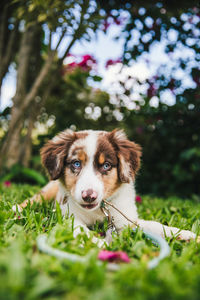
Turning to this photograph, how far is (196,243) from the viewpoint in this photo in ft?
6.29

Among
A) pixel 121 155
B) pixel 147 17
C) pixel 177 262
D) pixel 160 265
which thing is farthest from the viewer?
pixel 147 17

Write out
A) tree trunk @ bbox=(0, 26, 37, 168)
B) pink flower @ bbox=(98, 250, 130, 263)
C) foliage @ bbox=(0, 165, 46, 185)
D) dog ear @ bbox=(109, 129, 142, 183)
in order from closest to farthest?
1. pink flower @ bbox=(98, 250, 130, 263)
2. dog ear @ bbox=(109, 129, 142, 183)
3. tree trunk @ bbox=(0, 26, 37, 168)
4. foliage @ bbox=(0, 165, 46, 185)

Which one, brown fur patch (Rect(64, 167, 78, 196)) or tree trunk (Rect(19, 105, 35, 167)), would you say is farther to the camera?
tree trunk (Rect(19, 105, 35, 167))

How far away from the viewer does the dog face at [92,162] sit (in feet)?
7.40

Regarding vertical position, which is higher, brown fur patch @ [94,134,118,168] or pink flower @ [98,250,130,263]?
brown fur patch @ [94,134,118,168]

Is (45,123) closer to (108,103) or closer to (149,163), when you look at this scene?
(108,103)

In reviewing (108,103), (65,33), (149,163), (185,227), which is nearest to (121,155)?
(185,227)

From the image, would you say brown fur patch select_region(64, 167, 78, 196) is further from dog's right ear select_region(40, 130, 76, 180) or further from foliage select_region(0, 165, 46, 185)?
foliage select_region(0, 165, 46, 185)

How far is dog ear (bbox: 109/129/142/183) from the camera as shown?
8.51 feet

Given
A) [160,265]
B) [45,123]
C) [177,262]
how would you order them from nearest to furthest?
[160,265] < [177,262] < [45,123]

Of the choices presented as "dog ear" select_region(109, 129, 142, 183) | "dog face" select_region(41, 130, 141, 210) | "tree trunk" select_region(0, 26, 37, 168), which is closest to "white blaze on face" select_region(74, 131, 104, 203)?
"dog face" select_region(41, 130, 141, 210)

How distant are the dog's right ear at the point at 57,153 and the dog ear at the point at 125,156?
44 centimetres

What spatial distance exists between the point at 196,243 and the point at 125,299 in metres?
1.09

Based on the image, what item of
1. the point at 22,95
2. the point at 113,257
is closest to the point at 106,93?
the point at 22,95
